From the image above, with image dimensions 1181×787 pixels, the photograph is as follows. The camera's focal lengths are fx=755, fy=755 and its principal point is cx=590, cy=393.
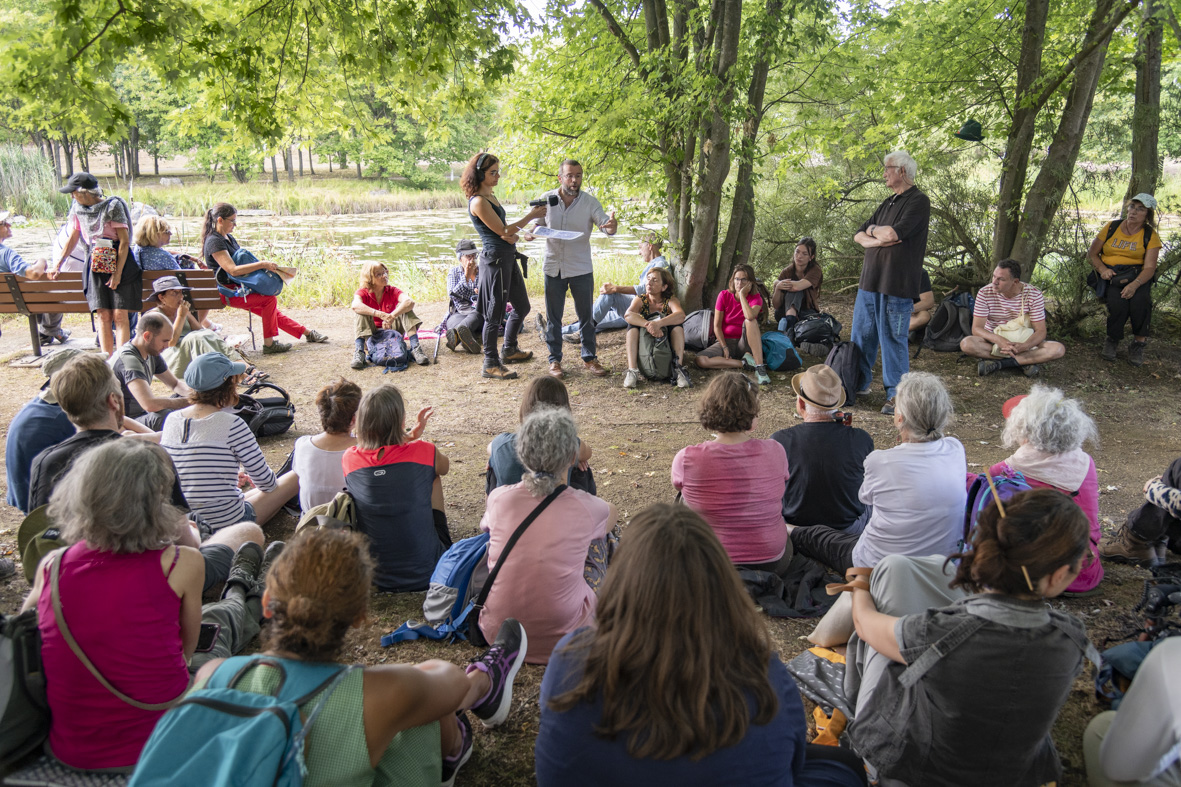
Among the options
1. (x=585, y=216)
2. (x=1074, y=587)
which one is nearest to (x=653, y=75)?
(x=585, y=216)

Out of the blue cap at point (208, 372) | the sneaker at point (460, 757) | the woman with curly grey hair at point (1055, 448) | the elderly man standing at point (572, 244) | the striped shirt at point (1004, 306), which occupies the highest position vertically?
the elderly man standing at point (572, 244)

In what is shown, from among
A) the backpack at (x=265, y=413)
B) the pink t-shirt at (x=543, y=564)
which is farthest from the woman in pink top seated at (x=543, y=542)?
A: the backpack at (x=265, y=413)

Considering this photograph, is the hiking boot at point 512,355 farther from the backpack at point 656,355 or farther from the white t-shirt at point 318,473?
the white t-shirt at point 318,473

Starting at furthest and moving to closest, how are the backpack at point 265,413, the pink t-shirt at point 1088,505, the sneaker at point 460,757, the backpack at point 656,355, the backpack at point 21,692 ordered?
the backpack at point 656,355
the backpack at point 265,413
the pink t-shirt at point 1088,505
the sneaker at point 460,757
the backpack at point 21,692

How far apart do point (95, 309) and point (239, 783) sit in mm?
6523

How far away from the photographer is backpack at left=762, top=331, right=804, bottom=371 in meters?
6.89

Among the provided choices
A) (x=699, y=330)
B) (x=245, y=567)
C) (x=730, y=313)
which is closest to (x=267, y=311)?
(x=699, y=330)

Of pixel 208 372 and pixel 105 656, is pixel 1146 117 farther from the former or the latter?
pixel 105 656

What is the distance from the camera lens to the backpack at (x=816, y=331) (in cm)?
723

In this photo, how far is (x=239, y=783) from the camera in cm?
142

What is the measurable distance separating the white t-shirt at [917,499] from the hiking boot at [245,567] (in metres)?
2.52

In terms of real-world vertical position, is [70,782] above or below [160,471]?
below

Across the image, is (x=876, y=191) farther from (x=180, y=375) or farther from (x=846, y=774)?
(x=846, y=774)

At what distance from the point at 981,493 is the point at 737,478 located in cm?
100
